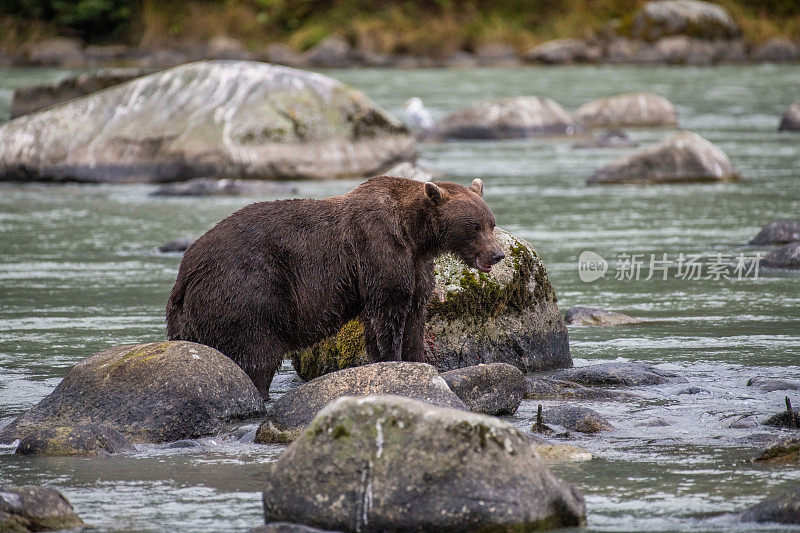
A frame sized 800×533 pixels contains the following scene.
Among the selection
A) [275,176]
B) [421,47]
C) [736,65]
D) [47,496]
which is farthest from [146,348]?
[421,47]

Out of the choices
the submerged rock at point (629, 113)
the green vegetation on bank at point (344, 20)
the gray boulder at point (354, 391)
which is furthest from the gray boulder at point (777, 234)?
the green vegetation on bank at point (344, 20)

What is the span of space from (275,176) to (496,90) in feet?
75.2

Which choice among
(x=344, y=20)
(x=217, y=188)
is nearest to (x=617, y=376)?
(x=217, y=188)

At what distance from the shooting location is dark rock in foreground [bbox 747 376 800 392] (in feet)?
23.9

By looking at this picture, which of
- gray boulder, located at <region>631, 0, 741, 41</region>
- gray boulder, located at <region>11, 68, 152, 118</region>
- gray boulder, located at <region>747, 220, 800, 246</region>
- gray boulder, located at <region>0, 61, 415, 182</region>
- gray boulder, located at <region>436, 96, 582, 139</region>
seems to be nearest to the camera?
gray boulder, located at <region>747, 220, 800, 246</region>

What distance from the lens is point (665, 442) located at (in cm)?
624

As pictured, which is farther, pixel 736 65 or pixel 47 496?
pixel 736 65

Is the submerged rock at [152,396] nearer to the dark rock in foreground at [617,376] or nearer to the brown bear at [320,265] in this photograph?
the brown bear at [320,265]

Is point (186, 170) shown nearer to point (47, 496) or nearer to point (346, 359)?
point (346, 359)

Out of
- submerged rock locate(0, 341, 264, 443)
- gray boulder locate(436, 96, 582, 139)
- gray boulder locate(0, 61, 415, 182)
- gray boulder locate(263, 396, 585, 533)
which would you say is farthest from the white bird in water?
gray boulder locate(263, 396, 585, 533)

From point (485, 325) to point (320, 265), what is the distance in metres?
1.57

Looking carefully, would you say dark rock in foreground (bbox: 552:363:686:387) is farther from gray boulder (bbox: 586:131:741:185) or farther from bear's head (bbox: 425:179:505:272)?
gray boulder (bbox: 586:131:741:185)

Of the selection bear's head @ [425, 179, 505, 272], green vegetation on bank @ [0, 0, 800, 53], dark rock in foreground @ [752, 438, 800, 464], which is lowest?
green vegetation on bank @ [0, 0, 800, 53]

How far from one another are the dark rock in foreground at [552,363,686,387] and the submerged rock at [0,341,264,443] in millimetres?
2121
